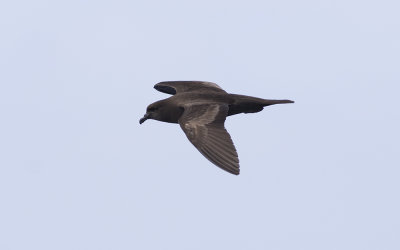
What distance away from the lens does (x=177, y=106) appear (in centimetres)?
1468

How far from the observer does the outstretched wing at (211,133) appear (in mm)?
12820

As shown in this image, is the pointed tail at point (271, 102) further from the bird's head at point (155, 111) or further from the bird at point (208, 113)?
A: the bird's head at point (155, 111)

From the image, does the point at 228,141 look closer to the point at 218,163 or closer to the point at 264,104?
the point at 218,163

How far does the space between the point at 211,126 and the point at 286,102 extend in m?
1.80

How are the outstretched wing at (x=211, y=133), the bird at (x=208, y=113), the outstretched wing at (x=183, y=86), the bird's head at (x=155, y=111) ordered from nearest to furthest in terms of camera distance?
the outstretched wing at (x=211, y=133) → the bird at (x=208, y=113) → the bird's head at (x=155, y=111) → the outstretched wing at (x=183, y=86)

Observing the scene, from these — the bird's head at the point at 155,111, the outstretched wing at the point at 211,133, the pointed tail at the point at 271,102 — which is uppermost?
the pointed tail at the point at 271,102

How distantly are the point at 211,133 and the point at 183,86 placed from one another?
297 centimetres

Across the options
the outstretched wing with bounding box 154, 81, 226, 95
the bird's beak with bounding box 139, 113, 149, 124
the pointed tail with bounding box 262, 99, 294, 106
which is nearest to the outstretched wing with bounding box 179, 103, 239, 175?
the pointed tail with bounding box 262, 99, 294, 106

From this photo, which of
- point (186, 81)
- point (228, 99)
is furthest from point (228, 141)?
point (186, 81)

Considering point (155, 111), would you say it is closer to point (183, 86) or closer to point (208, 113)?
point (208, 113)

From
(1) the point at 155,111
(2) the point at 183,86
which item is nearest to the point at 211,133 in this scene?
(1) the point at 155,111

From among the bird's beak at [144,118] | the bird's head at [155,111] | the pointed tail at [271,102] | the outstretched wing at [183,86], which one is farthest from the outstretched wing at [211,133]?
the outstretched wing at [183,86]

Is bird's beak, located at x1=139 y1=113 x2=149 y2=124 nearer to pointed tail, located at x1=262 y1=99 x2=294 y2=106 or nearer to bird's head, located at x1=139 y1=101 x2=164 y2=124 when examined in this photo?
bird's head, located at x1=139 y1=101 x2=164 y2=124

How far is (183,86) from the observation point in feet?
53.7
